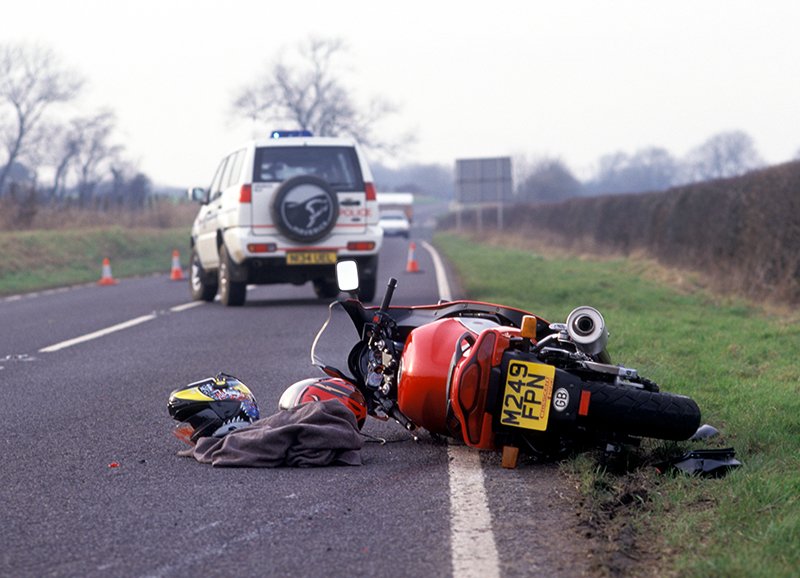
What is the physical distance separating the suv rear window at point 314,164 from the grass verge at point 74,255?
28.7 ft

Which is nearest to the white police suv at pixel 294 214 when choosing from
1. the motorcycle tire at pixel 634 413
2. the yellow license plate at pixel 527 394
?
the yellow license plate at pixel 527 394

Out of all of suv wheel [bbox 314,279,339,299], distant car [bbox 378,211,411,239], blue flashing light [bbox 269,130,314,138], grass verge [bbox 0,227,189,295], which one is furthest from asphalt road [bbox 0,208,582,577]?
distant car [bbox 378,211,411,239]

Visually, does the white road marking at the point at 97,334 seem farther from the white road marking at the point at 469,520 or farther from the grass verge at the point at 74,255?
the grass verge at the point at 74,255

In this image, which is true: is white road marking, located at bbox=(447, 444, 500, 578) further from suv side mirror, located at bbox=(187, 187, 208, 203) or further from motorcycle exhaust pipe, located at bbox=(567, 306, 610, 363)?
suv side mirror, located at bbox=(187, 187, 208, 203)

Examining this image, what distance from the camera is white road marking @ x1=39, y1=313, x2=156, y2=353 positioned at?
1144 cm

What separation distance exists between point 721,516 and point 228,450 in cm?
242

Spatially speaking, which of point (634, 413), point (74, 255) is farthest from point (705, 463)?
point (74, 255)

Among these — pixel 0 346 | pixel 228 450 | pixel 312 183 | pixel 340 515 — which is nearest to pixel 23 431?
pixel 228 450

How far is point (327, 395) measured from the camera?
634cm

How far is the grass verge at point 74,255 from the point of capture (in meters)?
26.5

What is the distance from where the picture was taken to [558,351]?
564 centimetres

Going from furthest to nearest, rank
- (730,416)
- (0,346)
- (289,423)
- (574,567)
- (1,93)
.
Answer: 1. (1,93)
2. (0,346)
3. (730,416)
4. (289,423)
5. (574,567)

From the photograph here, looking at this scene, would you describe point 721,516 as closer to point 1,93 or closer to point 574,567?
point 574,567

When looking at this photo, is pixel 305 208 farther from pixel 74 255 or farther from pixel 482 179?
pixel 482 179
